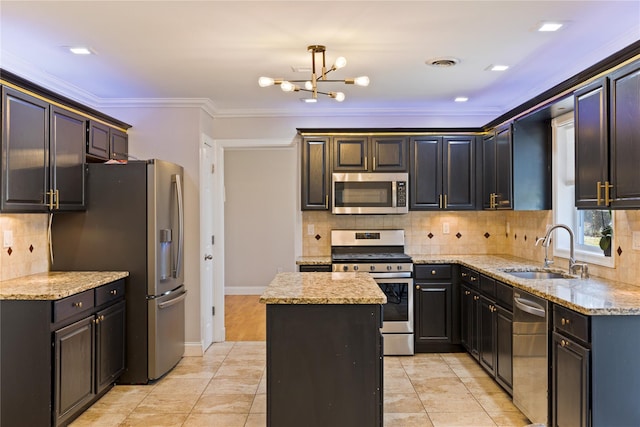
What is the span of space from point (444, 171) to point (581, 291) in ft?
7.53

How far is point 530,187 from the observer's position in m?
4.19

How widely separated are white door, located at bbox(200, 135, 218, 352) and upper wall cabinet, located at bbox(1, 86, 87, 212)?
1.22m

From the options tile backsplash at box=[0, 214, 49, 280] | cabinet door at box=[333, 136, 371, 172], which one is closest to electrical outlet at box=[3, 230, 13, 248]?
tile backsplash at box=[0, 214, 49, 280]

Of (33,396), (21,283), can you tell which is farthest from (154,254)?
(33,396)

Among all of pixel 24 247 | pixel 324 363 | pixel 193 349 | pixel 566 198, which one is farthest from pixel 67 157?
pixel 566 198

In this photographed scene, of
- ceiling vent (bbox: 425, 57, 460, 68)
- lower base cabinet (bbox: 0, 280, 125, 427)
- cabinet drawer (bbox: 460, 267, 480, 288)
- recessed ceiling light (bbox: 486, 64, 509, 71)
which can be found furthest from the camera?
cabinet drawer (bbox: 460, 267, 480, 288)

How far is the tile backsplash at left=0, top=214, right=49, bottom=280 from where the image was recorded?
336 cm

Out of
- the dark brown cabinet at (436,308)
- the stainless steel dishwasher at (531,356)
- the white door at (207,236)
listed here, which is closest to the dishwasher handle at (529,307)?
the stainless steel dishwasher at (531,356)

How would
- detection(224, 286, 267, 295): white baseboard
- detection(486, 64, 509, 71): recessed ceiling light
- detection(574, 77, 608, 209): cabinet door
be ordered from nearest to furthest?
detection(574, 77, 608, 209): cabinet door
detection(486, 64, 509, 71): recessed ceiling light
detection(224, 286, 267, 295): white baseboard

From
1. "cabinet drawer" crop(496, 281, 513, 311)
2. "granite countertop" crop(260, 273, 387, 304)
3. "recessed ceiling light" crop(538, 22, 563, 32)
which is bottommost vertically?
"cabinet drawer" crop(496, 281, 513, 311)

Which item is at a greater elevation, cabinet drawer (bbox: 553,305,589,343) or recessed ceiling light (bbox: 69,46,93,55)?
recessed ceiling light (bbox: 69,46,93,55)

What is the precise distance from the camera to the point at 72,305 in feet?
10.2

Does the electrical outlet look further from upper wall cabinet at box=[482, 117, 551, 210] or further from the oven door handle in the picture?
upper wall cabinet at box=[482, 117, 551, 210]

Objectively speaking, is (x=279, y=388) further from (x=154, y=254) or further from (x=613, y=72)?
(x=613, y=72)
